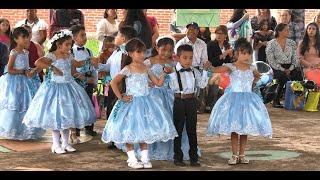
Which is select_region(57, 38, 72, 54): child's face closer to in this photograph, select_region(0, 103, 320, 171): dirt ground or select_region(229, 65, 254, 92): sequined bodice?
select_region(0, 103, 320, 171): dirt ground

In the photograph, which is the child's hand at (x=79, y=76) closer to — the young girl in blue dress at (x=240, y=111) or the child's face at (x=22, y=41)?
the child's face at (x=22, y=41)

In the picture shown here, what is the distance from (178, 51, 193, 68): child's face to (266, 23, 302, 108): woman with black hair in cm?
538

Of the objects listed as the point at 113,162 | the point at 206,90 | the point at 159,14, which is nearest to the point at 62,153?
the point at 113,162

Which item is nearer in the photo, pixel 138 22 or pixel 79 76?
pixel 79 76

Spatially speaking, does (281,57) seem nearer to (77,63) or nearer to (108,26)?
(108,26)

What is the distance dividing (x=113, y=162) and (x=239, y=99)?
1615mm

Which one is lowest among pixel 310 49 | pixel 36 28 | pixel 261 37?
pixel 310 49

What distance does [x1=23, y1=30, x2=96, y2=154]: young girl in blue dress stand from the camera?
9.01 m

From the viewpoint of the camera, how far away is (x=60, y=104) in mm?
9086

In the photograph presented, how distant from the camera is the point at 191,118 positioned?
8.23 metres

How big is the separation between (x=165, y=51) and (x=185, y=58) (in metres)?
0.36

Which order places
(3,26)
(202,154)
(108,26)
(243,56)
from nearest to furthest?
(243,56)
(202,154)
(3,26)
(108,26)

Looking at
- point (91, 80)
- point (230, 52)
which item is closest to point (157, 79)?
point (91, 80)

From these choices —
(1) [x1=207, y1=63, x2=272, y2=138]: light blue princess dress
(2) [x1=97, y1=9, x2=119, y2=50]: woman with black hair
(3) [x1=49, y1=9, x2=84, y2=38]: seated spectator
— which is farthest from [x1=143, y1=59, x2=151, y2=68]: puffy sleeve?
(2) [x1=97, y1=9, x2=119, y2=50]: woman with black hair
